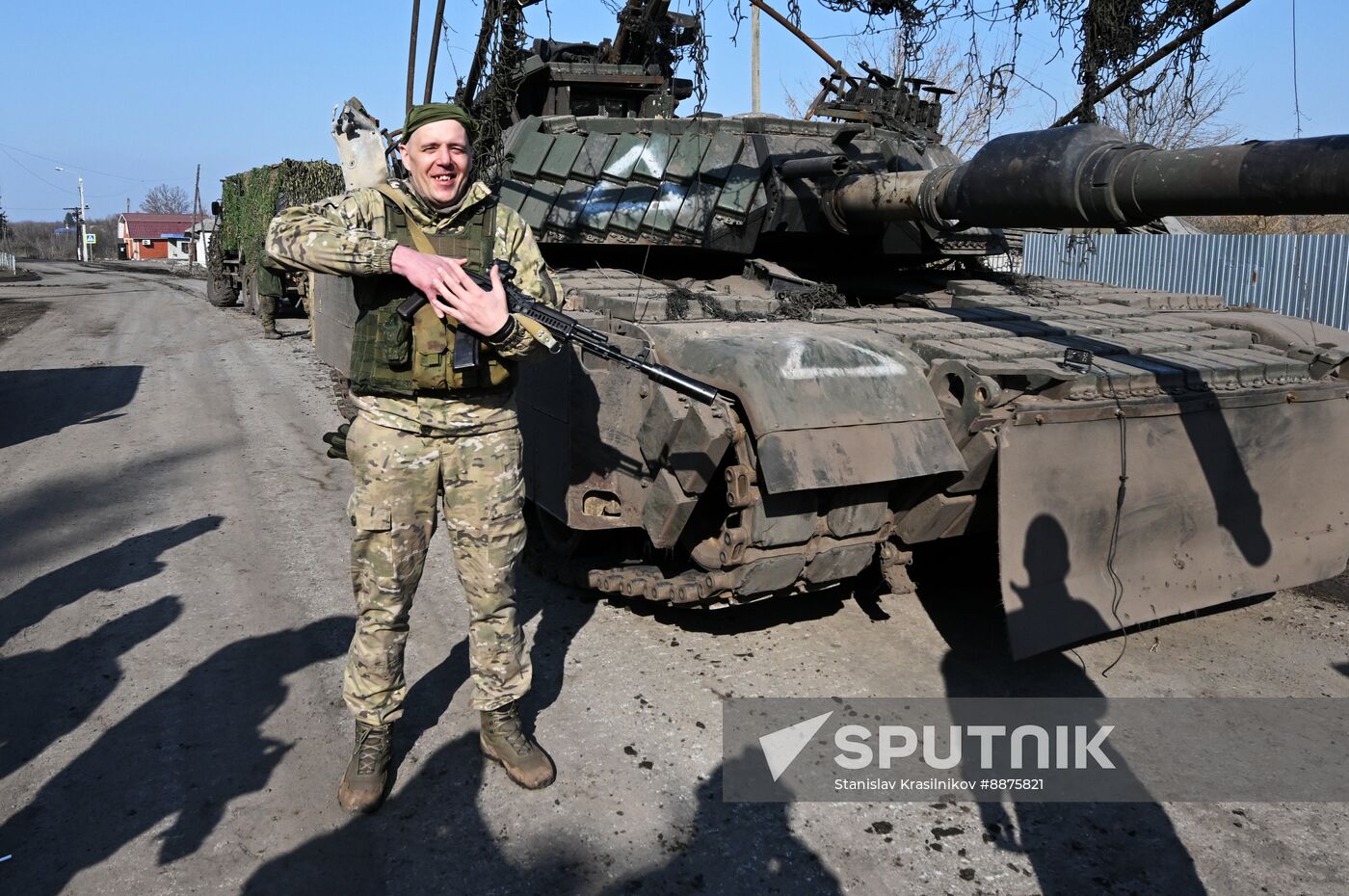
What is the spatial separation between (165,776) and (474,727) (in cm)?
101

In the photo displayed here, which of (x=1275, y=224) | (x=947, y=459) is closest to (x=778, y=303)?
(x=947, y=459)

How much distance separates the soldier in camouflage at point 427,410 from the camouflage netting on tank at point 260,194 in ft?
51.3

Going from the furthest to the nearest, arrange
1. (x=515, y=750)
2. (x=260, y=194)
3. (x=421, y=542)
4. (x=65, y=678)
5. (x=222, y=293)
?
1. (x=222, y=293)
2. (x=260, y=194)
3. (x=65, y=678)
4. (x=515, y=750)
5. (x=421, y=542)

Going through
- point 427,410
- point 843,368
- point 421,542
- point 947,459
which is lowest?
point 421,542

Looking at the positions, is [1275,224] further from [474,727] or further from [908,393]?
[474,727]

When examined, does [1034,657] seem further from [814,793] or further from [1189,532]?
[814,793]

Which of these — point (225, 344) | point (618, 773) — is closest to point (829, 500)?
Answer: point (618, 773)

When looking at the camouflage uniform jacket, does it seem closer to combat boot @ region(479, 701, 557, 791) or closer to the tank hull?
the tank hull

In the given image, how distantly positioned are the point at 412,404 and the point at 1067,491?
2.45 m

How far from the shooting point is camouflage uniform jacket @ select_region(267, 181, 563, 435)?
306 centimetres

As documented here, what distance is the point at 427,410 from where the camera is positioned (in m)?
3.29

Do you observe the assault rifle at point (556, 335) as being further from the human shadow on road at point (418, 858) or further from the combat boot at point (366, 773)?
the human shadow on road at point (418, 858)

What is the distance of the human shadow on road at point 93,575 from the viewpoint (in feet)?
16.0

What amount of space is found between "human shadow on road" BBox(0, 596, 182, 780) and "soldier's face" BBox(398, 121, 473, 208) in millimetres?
2277
